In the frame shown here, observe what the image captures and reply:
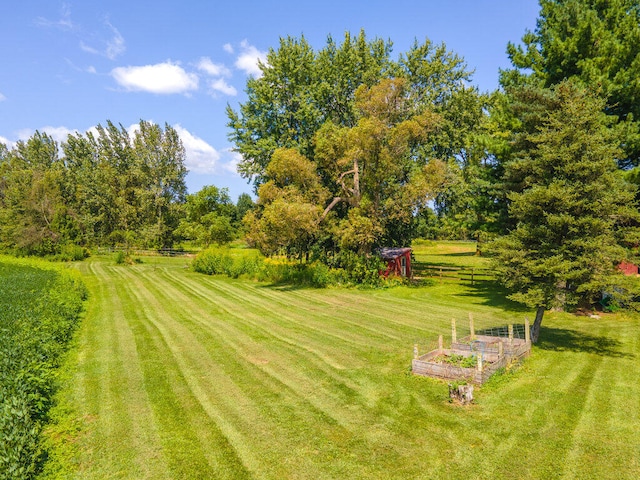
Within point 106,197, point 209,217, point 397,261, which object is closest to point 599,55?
point 397,261

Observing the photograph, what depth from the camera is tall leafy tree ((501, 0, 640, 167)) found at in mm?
20031

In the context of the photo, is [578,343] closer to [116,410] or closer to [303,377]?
[303,377]

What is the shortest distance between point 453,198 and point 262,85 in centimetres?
2095

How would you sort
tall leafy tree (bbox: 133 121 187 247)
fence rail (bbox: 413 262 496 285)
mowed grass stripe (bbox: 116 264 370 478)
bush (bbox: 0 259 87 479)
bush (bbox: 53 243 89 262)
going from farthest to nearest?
→ tall leafy tree (bbox: 133 121 187 247)
bush (bbox: 53 243 89 262)
fence rail (bbox: 413 262 496 285)
mowed grass stripe (bbox: 116 264 370 478)
bush (bbox: 0 259 87 479)

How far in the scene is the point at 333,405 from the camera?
934 centimetres

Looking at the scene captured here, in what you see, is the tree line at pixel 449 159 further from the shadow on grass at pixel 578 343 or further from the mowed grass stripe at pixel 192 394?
the mowed grass stripe at pixel 192 394

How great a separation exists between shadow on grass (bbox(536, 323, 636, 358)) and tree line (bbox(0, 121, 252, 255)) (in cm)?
4059

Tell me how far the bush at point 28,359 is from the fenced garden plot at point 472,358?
28.7 feet

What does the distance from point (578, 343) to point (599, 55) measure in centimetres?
1572

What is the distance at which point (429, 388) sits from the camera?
33.6 feet

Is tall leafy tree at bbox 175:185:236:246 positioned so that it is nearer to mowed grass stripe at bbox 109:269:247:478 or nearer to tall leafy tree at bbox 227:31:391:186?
tall leafy tree at bbox 227:31:391:186

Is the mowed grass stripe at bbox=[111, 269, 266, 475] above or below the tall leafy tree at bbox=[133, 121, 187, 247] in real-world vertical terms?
below

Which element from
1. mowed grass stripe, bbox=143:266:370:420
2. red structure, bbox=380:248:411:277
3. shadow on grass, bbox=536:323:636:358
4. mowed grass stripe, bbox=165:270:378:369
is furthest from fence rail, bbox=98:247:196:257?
shadow on grass, bbox=536:323:636:358

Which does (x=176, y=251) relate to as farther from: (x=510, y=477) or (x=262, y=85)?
(x=510, y=477)
